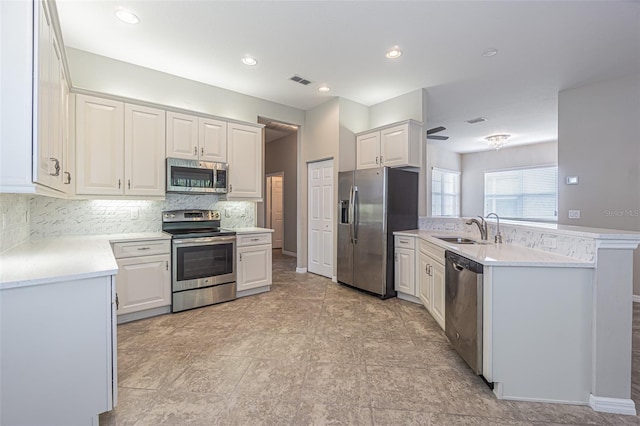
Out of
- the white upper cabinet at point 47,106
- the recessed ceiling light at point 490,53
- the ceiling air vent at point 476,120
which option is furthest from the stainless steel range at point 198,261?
the ceiling air vent at point 476,120

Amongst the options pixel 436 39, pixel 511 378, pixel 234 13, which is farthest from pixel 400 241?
pixel 234 13

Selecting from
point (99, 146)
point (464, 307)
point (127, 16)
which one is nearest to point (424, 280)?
point (464, 307)

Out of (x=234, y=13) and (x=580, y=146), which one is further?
(x=580, y=146)

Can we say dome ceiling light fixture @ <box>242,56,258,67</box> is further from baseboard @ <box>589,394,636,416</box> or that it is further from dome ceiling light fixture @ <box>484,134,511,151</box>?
dome ceiling light fixture @ <box>484,134,511,151</box>

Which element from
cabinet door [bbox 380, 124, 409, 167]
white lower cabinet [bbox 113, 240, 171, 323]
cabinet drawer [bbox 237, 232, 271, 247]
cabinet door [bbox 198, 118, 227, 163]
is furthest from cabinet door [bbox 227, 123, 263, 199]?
cabinet door [bbox 380, 124, 409, 167]

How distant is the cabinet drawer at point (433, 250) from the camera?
2752 millimetres

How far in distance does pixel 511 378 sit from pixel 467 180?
8.07 metres

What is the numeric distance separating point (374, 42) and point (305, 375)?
312 cm

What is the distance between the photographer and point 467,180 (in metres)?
8.87

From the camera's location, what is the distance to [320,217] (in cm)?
486

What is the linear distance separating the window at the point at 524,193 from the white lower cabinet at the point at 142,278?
27.9 ft

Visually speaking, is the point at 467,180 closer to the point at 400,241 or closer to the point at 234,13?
the point at 400,241

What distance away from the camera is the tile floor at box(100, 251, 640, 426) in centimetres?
165

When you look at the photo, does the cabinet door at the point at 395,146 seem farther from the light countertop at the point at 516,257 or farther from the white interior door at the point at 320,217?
the light countertop at the point at 516,257
